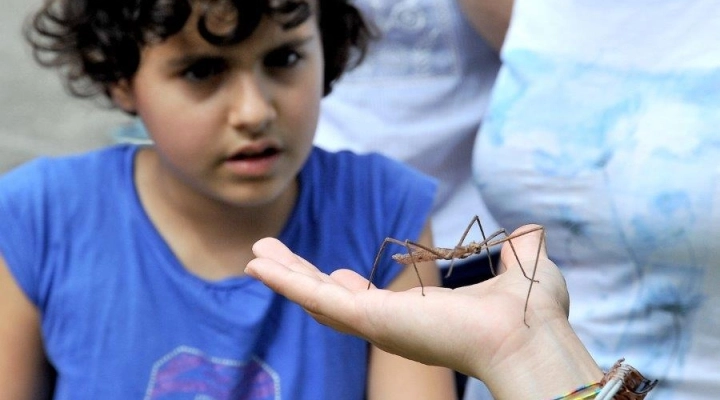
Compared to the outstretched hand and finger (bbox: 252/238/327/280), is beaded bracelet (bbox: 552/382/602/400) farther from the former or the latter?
finger (bbox: 252/238/327/280)

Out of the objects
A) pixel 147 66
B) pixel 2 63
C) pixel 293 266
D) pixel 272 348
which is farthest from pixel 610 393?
pixel 2 63

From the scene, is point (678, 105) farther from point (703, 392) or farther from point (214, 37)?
point (214, 37)

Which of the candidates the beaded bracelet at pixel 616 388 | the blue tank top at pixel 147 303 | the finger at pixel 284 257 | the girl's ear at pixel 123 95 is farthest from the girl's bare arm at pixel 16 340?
the beaded bracelet at pixel 616 388

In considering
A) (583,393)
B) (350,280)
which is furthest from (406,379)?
(583,393)

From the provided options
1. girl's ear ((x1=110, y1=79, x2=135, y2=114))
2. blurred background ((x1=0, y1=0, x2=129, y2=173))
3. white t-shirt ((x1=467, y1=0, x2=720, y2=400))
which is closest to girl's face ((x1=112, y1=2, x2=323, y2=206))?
girl's ear ((x1=110, y1=79, x2=135, y2=114))

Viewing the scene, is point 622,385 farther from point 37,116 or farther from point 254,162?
point 37,116

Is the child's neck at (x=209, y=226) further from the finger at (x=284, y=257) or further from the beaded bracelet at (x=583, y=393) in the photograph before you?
the beaded bracelet at (x=583, y=393)
